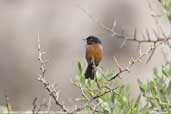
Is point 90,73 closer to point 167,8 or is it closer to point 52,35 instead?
point 167,8

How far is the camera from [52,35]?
10016mm

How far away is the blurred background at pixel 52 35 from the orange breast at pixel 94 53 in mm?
6912

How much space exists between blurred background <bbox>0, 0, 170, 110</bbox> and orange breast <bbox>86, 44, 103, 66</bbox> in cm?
691

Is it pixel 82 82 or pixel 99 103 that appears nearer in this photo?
pixel 99 103

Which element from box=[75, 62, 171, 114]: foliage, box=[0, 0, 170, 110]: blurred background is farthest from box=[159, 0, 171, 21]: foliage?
box=[0, 0, 170, 110]: blurred background

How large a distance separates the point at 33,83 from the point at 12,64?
592mm

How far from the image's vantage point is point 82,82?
7.58 ft

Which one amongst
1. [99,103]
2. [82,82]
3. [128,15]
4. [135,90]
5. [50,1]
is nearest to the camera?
[99,103]

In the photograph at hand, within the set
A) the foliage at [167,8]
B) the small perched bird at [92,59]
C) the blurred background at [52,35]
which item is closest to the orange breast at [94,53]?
the small perched bird at [92,59]

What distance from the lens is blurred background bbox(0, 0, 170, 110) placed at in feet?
→ 31.0

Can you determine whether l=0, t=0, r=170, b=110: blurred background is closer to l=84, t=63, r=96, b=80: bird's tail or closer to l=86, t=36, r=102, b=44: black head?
l=86, t=36, r=102, b=44: black head

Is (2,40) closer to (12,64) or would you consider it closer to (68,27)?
(12,64)

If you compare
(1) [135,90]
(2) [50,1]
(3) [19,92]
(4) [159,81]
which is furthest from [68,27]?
(4) [159,81]

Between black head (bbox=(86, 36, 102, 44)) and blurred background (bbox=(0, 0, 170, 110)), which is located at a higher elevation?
black head (bbox=(86, 36, 102, 44))
